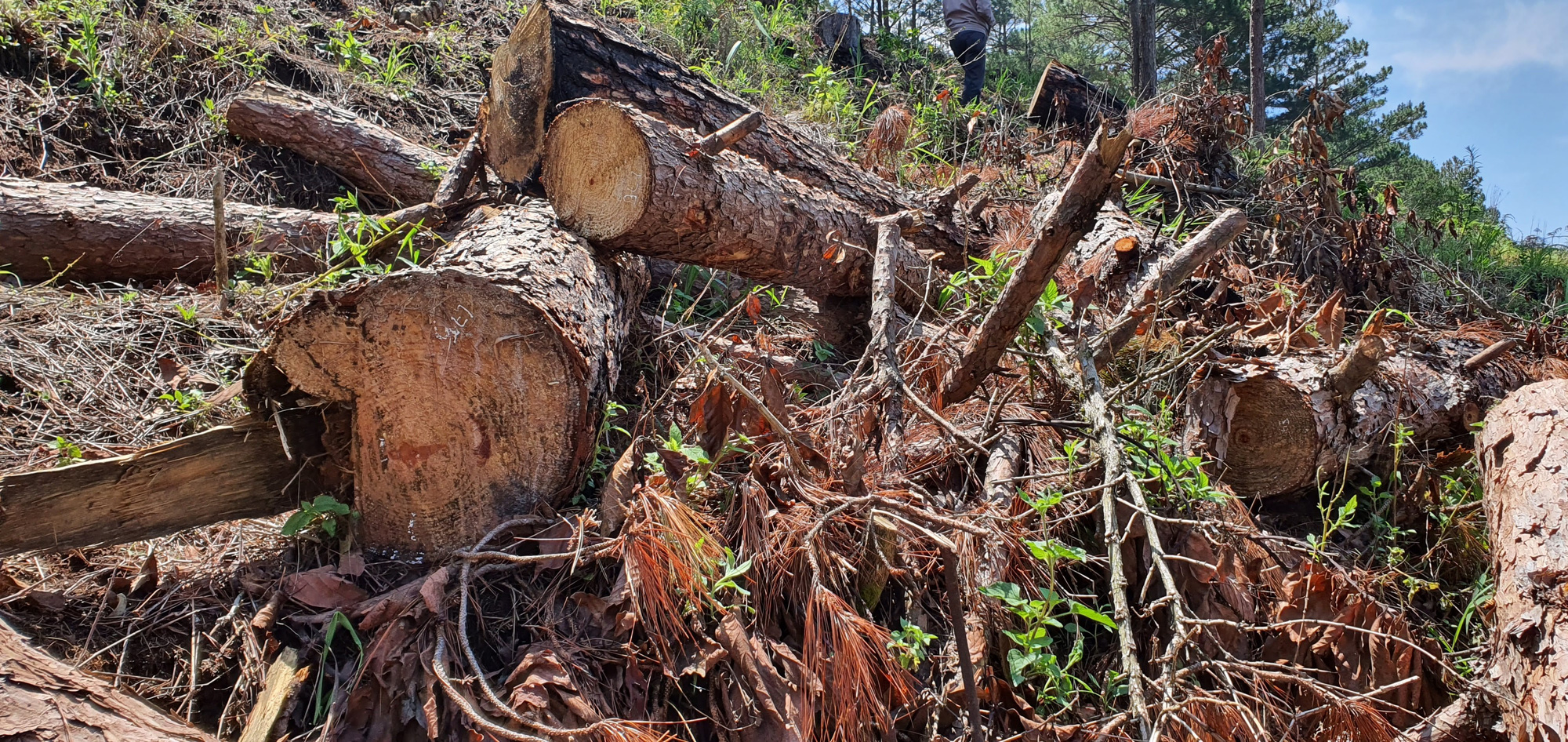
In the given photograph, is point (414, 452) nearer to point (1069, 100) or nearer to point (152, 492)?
point (152, 492)

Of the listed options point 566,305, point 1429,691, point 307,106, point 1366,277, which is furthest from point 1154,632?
point 307,106

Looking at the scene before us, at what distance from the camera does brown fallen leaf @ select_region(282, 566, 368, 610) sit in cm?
194

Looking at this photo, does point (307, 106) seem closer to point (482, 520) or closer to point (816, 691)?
point (482, 520)

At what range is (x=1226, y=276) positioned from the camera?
11.2 feet

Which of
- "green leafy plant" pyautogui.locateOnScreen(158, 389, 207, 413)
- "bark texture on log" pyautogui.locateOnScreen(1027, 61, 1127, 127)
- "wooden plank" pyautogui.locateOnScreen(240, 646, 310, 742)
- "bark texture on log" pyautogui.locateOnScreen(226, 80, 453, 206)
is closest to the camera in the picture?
"wooden plank" pyautogui.locateOnScreen(240, 646, 310, 742)

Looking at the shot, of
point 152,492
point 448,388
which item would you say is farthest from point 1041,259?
point 152,492

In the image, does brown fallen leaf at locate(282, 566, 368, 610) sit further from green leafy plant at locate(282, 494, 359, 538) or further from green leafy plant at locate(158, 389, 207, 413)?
green leafy plant at locate(158, 389, 207, 413)

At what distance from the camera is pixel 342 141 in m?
3.96

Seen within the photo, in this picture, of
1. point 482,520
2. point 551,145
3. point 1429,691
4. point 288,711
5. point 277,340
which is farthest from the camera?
point 551,145

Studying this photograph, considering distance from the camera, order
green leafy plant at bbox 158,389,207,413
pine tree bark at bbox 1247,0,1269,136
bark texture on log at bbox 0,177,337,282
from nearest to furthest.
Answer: green leafy plant at bbox 158,389,207,413
bark texture on log at bbox 0,177,337,282
pine tree bark at bbox 1247,0,1269,136

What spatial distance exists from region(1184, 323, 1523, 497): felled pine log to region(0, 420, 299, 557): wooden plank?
2615 mm

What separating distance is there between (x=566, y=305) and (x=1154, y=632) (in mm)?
1724

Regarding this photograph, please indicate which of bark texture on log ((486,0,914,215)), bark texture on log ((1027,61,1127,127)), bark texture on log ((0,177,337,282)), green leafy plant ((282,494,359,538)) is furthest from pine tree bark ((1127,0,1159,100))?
green leafy plant ((282,494,359,538))

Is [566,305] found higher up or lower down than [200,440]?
higher up
